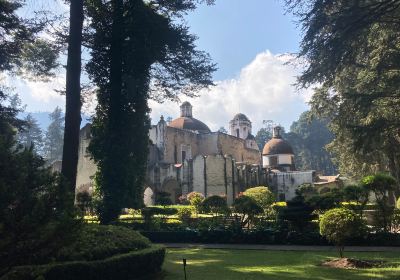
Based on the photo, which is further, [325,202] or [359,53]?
[325,202]

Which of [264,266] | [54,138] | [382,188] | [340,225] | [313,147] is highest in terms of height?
[54,138]

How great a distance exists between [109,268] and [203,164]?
92.4 ft

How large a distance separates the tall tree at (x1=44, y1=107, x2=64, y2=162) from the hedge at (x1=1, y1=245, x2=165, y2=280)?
236 ft

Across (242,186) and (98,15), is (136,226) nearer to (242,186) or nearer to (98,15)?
(98,15)

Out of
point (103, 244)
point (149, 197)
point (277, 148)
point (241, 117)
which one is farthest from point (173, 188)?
point (103, 244)

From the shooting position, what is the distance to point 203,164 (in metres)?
36.2

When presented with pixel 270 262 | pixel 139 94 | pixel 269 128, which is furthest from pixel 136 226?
pixel 269 128

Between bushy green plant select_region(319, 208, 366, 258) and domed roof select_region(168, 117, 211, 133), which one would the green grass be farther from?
domed roof select_region(168, 117, 211, 133)

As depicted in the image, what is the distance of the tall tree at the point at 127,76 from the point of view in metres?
19.6

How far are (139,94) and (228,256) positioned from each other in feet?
35.4

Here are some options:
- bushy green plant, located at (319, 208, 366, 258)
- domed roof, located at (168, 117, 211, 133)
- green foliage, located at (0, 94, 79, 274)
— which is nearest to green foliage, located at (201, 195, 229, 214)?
bushy green plant, located at (319, 208, 366, 258)

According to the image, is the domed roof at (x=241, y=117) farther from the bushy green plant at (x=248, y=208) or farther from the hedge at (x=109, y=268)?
the hedge at (x=109, y=268)

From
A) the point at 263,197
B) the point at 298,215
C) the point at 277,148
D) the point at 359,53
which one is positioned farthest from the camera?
the point at 277,148

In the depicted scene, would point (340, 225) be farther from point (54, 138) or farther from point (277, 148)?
point (54, 138)
